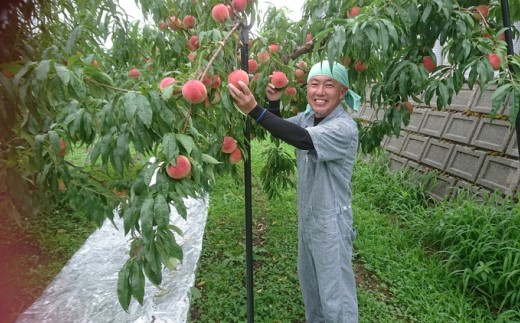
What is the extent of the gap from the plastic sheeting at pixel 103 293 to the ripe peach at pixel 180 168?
100 cm

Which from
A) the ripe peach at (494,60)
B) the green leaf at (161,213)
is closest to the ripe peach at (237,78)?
the green leaf at (161,213)

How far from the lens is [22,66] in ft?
3.41

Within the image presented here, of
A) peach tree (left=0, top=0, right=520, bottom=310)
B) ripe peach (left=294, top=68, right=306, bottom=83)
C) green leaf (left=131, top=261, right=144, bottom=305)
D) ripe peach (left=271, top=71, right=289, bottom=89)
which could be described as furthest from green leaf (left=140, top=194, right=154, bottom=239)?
ripe peach (left=294, top=68, right=306, bottom=83)

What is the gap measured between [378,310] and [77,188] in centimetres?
197

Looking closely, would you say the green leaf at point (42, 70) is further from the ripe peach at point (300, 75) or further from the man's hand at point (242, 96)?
the ripe peach at point (300, 75)

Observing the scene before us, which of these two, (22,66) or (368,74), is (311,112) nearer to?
(368,74)

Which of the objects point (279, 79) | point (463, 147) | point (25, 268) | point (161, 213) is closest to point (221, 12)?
point (279, 79)

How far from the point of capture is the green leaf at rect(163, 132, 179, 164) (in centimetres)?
114

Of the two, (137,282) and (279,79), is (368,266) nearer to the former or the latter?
(279,79)

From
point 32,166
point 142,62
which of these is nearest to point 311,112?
point 32,166

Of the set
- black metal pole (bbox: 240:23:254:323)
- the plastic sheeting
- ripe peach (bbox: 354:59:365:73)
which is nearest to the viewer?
black metal pole (bbox: 240:23:254:323)

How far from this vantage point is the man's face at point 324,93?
1.82 m

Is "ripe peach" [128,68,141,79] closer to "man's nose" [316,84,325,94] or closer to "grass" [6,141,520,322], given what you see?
"grass" [6,141,520,322]

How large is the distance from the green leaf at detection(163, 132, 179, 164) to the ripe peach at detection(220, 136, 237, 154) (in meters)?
0.64
